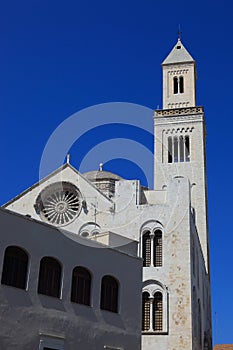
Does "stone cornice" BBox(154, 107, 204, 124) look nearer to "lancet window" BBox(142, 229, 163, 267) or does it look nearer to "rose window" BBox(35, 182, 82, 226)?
"rose window" BBox(35, 182, 82, 226)

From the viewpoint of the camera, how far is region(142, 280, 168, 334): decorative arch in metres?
29.1

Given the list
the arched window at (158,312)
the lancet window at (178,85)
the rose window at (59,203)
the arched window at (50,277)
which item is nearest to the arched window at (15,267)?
the arched window at (50,277)

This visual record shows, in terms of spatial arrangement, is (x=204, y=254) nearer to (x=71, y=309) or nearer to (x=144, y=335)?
(x=144, y=335)

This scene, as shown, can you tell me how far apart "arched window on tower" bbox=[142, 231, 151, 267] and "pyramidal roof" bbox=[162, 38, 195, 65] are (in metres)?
27.2

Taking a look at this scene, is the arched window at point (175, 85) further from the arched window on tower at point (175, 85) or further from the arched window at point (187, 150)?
the arched window at point (187, 150)

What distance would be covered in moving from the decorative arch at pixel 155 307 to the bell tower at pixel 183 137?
49.7 feet

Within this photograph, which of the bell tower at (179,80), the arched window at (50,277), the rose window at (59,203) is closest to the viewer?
the arched window at (50,277)

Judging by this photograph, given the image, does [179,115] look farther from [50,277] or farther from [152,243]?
[50,277]

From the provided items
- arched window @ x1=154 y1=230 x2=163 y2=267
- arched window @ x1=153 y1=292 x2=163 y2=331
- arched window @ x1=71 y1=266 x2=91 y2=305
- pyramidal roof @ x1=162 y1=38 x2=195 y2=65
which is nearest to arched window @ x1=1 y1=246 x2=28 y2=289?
arched window @ x1=71 y1=266 x2=91 y2=305

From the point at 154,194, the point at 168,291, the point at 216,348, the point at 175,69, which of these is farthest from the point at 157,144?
the point at 216,348

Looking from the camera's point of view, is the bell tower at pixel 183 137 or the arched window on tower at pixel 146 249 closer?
the arched window on tower at pixel 146 249

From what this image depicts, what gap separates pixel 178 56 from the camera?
53906mm

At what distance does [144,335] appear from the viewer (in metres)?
28.9

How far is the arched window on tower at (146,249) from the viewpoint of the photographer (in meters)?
30.8
